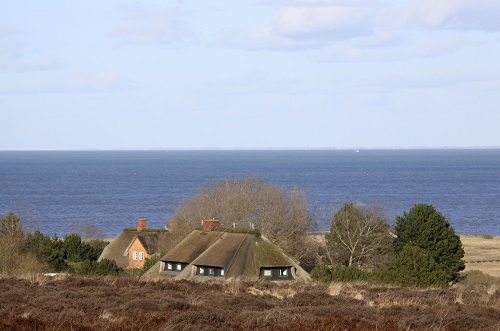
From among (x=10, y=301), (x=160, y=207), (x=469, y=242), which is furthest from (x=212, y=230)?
(x=160, y=207)

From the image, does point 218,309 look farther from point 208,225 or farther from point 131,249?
point 131,249

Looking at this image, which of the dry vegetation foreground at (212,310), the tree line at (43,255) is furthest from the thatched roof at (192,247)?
the dry vegetation foreground at (212,310)

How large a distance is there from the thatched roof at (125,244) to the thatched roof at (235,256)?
494 inches

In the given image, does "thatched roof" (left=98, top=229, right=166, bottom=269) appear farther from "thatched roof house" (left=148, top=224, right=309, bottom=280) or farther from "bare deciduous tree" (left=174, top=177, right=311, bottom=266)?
"thatched roof house" (left=148, top=224, right=309, bottom=280)

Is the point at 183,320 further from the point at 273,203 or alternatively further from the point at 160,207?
the point at 160,207

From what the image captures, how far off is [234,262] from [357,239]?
18.2 meters

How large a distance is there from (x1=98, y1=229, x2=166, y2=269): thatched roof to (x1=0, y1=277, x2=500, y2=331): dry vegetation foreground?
31.3m

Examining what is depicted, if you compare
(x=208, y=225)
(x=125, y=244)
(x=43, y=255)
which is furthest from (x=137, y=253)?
(x=208, y=225)

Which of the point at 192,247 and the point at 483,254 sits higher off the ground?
the point at 192,247

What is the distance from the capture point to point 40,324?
13391 mm

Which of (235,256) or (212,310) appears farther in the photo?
(235,256)

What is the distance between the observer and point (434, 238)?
52031 millimetres

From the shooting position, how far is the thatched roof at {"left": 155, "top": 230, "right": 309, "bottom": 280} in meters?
41.0

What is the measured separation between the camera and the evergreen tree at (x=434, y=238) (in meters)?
51.1
